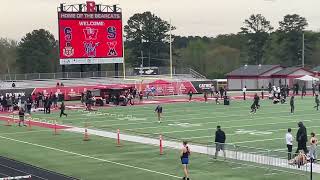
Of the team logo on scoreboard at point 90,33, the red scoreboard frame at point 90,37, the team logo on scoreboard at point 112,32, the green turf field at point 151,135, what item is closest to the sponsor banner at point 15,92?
the red scoreboard frame at point 90,37

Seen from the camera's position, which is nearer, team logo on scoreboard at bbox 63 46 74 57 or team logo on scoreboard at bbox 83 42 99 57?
team logo on scoreboard at bbox 63 46 74 57

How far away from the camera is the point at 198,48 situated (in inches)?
4835

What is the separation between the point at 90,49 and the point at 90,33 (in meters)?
1.71

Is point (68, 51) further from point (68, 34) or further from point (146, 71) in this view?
point (146, 71)

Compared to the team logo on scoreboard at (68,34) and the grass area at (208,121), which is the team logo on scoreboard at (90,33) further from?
the grass area at (208,121)

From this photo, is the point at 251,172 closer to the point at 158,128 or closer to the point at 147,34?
the point at 158,128

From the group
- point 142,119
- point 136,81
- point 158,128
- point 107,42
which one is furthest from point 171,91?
point 158,128

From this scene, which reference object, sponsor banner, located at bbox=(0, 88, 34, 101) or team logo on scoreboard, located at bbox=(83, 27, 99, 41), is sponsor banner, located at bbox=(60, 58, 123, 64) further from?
sponsor banner, located at bbox=(0, 88, 34, 101)

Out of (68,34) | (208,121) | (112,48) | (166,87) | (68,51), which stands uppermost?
(68,34)

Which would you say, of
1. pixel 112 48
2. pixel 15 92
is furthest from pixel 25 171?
pixel 112 48

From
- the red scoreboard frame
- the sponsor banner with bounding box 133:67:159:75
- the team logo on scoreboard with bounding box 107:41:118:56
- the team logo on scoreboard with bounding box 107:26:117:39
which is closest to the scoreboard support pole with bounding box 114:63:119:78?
the team logo on scoreboard with bounding box 107:41:118:56

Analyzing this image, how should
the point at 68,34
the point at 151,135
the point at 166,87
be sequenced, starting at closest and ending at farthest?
the point at 151,135
the point at 68,34
the point at 166,87

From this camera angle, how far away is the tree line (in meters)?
103

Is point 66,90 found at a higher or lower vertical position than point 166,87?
lower
